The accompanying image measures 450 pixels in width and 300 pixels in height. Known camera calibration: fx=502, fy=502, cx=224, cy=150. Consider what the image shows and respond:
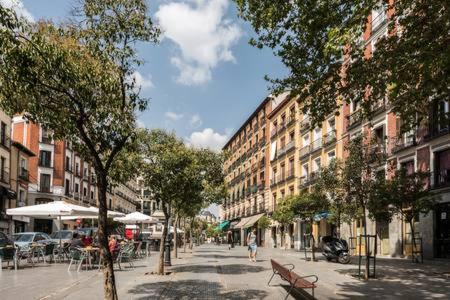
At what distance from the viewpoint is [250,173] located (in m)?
63.6

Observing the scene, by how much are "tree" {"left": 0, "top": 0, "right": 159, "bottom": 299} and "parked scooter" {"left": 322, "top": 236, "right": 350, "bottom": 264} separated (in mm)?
15476

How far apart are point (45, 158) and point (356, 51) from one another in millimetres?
47236

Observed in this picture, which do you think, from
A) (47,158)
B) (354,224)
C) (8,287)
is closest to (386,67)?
(8,287)

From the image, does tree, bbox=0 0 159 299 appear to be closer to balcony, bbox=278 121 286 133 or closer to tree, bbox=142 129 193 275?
tree, bbox=142 129 193 275

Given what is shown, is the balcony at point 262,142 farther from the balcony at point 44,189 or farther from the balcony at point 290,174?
the balcony at point 44,189

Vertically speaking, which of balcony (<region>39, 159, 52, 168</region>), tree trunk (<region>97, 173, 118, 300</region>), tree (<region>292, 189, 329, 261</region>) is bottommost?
tree trunk (<region>97, 173, 118, 300</region>)

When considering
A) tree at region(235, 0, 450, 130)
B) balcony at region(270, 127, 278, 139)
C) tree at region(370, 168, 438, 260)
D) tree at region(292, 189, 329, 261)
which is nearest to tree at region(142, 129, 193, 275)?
tree at region(235, 0, 450, 130)

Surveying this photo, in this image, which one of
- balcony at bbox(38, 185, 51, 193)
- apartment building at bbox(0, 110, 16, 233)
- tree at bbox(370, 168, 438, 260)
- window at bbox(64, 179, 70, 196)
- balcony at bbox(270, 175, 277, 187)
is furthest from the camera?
window at bbox(64, 179, 70, 196)

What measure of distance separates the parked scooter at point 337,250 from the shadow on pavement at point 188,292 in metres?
10.3

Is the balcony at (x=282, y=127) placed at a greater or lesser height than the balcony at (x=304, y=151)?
greater

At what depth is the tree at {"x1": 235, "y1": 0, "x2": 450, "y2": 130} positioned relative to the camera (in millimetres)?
9234

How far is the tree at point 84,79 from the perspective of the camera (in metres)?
7.39

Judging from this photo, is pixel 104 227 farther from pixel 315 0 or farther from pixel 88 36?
pixel 315 0

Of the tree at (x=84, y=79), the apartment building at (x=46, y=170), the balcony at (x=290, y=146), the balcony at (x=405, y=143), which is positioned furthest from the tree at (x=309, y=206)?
the apartment building at (x=46, y=170)
